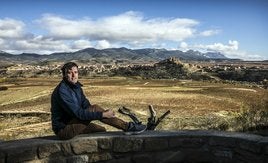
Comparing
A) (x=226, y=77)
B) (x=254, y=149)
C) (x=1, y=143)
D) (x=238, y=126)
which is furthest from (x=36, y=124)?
(x=226, y=77)

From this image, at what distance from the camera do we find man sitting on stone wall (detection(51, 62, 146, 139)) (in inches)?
292

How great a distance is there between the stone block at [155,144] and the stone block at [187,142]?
105 millimetres

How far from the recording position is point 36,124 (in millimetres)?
17328

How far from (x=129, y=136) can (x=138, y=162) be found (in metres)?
0.46

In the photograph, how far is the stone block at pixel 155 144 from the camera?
7653 mm

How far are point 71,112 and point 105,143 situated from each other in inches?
29.4

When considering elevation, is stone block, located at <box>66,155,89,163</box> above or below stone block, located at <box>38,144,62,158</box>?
below

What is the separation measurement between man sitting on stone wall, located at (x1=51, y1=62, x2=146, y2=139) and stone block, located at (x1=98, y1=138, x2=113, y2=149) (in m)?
0.31

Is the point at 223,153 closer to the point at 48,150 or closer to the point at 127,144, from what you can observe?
the point at 127,144

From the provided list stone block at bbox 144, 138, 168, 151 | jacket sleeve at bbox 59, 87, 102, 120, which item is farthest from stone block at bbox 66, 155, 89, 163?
stone block at bbox 144, 138, 168, 151

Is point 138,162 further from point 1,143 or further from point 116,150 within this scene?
point 1,143

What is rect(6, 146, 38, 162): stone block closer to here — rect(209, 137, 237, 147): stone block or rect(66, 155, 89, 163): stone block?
rect(66, 155, 89, 163): stone block

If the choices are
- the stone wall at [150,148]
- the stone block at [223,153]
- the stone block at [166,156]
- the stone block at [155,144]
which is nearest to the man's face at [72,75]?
the stone wall at [150,148]

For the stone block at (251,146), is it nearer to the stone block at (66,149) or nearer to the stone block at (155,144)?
the stone block at (155,144)
